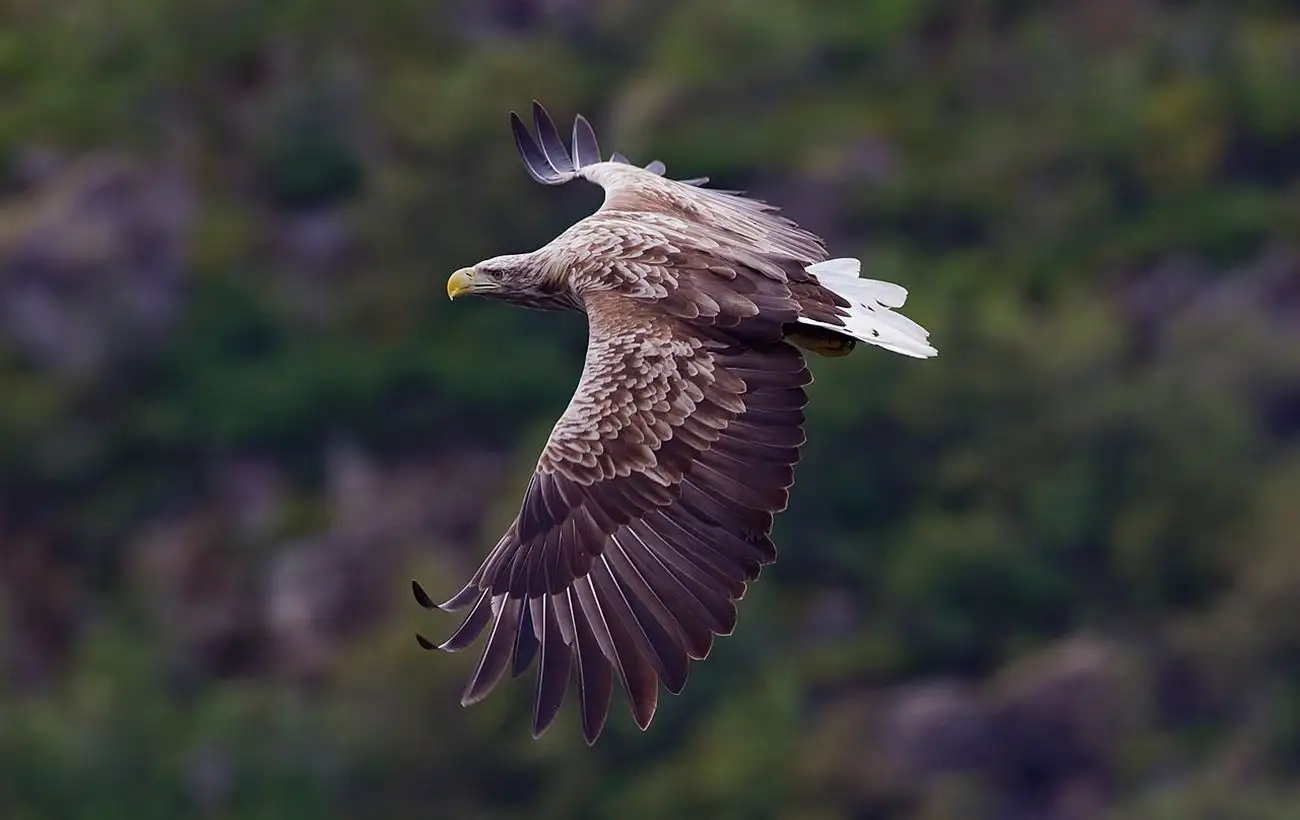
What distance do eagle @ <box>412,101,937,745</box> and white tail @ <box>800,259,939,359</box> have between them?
0.6 inches

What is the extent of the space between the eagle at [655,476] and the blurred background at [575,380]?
93.2ft

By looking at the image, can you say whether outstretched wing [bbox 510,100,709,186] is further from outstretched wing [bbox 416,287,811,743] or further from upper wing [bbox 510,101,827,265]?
outstretched wing [bbox 416,287,811,743]

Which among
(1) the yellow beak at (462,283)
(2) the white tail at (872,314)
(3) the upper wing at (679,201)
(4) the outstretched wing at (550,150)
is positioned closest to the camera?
(2) the white tail at (872,314)

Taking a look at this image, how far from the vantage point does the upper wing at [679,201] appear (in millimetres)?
14914

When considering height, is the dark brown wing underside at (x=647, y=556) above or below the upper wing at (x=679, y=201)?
below

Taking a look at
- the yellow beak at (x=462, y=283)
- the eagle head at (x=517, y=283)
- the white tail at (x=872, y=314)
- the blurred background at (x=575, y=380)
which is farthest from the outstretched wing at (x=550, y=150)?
the blurred background at (x=575, y=380)

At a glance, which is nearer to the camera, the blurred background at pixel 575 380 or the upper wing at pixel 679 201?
the upper wing at pixel 679 201

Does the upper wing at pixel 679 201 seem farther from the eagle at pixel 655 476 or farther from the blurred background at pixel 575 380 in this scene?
the blurred background at pixel 575 380

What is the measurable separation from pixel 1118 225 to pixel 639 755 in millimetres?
14573

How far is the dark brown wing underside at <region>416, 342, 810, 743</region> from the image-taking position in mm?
12484

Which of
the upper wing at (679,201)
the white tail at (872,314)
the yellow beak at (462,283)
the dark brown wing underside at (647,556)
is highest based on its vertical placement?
the upper wing at (679,201)

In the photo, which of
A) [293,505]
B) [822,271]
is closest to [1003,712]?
[293,505]

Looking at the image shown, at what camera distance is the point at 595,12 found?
190 feet

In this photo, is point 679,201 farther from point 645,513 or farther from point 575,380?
point 575,380
